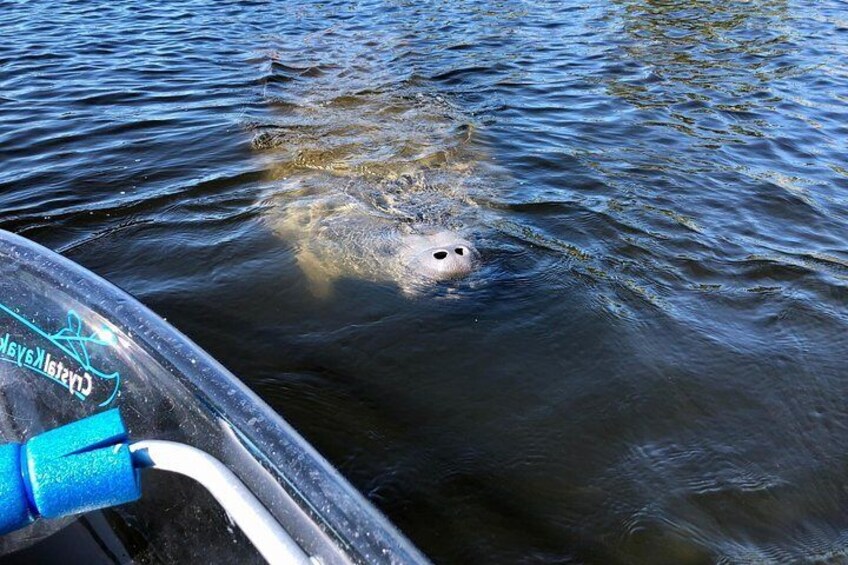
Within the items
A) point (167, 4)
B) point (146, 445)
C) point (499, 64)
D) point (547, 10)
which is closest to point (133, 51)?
point (167, 4)

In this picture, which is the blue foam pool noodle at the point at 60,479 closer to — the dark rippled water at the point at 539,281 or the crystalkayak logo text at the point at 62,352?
the crystalkayak logo text at the point at 62,352

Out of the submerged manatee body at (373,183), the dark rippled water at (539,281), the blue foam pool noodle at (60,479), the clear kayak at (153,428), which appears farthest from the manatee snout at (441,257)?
the blue foam pool noodle at (60,479)

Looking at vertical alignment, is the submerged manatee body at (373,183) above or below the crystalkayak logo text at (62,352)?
below

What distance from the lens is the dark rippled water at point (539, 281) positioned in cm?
302

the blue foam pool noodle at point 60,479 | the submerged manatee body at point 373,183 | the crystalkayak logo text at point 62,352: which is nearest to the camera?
the blue foam pool noodle at point 60,479

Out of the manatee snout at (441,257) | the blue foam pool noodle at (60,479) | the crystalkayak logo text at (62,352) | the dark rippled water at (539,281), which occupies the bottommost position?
the dark rippled water at (539,281)

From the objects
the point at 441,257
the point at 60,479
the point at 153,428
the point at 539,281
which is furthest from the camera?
the point at 539,281

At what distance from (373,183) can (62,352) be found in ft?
12.5

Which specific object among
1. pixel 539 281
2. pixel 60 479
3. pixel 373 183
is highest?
pixel 60 479

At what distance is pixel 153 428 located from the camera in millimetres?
2189

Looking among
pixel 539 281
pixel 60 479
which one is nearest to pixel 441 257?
pixel 539 281

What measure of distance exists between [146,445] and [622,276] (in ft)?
11.6

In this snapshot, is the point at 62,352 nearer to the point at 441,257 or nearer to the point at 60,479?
the point at 60,479

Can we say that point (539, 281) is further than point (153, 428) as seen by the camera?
Yes
